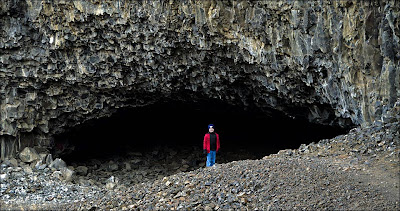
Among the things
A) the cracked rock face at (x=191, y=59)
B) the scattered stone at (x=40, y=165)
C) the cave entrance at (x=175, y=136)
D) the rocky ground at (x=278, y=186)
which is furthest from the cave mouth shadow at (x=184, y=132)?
the rocky ground at (x=278, y=186)

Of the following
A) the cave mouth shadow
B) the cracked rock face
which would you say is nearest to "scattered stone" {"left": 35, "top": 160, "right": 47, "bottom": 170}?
the cracked rock face

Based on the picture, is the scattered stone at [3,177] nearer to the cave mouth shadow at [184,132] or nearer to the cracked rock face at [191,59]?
the cracked rock face at [191,59]

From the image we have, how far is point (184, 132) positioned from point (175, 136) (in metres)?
0.45

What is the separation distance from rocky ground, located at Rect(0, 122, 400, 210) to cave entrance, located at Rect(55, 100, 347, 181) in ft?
15.3

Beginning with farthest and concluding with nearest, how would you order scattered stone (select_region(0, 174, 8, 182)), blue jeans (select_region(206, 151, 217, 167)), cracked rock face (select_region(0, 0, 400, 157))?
1. scattered stone (select_region(0, 174, 8, 182))
2. blue jeans (select_region(206, 151, 217, 167))
3. cracked rock face (select_region(0, 0, 400, 157))

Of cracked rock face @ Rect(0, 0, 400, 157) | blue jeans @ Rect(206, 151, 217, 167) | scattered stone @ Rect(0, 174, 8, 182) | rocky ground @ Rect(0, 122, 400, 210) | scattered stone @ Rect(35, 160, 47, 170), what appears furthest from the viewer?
scattered stone @ Rect(35, 160, 47, 170)

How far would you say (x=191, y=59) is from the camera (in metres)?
15.7

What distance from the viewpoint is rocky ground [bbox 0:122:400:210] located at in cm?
891

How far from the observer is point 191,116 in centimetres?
2159

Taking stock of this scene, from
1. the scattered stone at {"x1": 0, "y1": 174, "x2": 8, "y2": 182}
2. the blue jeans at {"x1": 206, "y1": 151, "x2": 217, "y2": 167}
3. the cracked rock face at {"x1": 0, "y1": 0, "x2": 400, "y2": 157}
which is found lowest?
the scattered stone at {"x1": 0, "y1": 174, "x2": 8, "y2": 182}

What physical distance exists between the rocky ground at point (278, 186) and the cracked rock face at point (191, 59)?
48.7 inches

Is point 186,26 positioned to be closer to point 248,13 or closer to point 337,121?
point 248,13

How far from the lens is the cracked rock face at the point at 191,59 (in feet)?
39.4

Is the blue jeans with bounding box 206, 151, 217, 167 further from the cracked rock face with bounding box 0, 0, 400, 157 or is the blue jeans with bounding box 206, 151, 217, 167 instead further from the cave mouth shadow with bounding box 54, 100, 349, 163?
the cave mouth shadow with bounding box 54, 100, 349, 163
